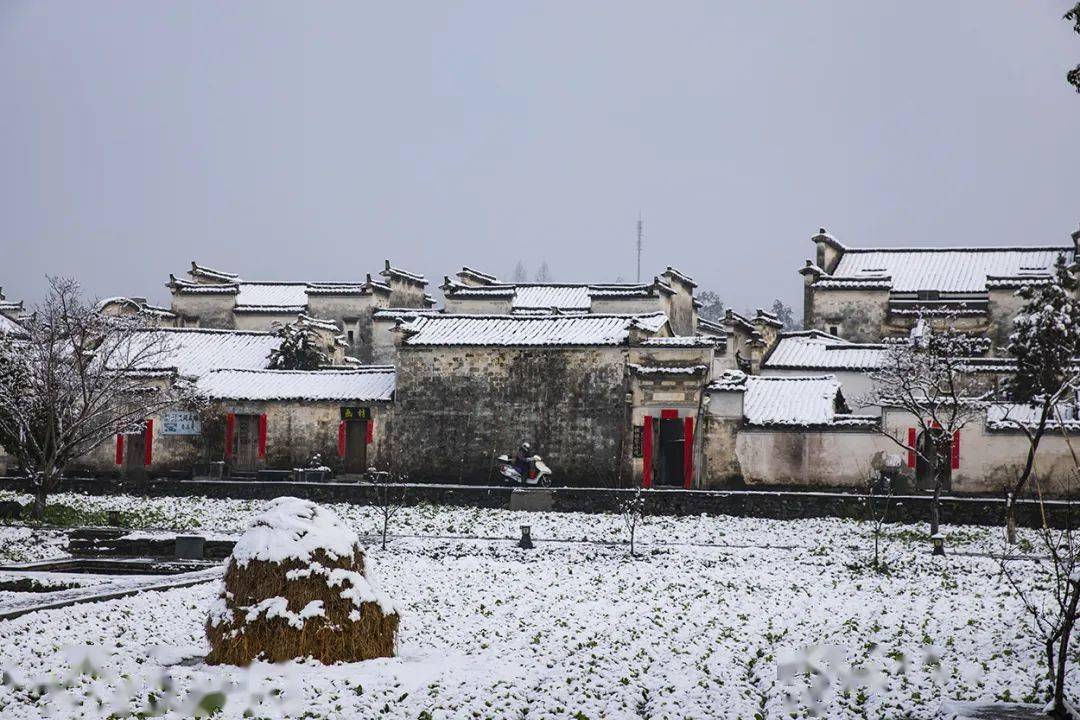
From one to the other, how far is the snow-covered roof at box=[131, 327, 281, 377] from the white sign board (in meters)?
2.10

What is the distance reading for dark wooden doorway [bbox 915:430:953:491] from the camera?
29.8 metres

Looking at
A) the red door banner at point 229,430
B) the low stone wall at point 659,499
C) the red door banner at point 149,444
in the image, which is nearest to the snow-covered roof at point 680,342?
the low stone wall at point 659,499

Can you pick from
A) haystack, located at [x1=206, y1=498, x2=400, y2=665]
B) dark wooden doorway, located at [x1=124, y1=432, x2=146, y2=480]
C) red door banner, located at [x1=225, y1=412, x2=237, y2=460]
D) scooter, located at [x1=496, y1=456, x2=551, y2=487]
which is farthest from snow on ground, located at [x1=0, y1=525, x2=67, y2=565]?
scooter, located at [x1=496, y1=456, x2=551, y2=487]

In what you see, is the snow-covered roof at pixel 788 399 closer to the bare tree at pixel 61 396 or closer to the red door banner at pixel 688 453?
the red door banner at pixel 688 453

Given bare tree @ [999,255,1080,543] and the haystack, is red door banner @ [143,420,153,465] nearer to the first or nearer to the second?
bare tree @ [999,255,1080,543]

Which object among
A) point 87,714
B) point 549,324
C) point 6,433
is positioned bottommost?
Answer: point 87,714

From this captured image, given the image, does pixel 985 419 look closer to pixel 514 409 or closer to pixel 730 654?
pixel 514 409

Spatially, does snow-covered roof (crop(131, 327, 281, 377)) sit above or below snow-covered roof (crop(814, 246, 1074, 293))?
below

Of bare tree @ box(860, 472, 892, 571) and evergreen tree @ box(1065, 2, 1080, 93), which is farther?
bare tree @ box(860, 472, 892, 571)

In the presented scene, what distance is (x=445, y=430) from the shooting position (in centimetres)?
3631

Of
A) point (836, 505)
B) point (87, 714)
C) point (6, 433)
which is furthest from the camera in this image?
point (6, 433)

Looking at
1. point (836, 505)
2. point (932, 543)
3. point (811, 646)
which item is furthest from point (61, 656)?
point (836, 505)

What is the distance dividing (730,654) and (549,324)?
24122 millimetres

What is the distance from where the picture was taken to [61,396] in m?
29.9
